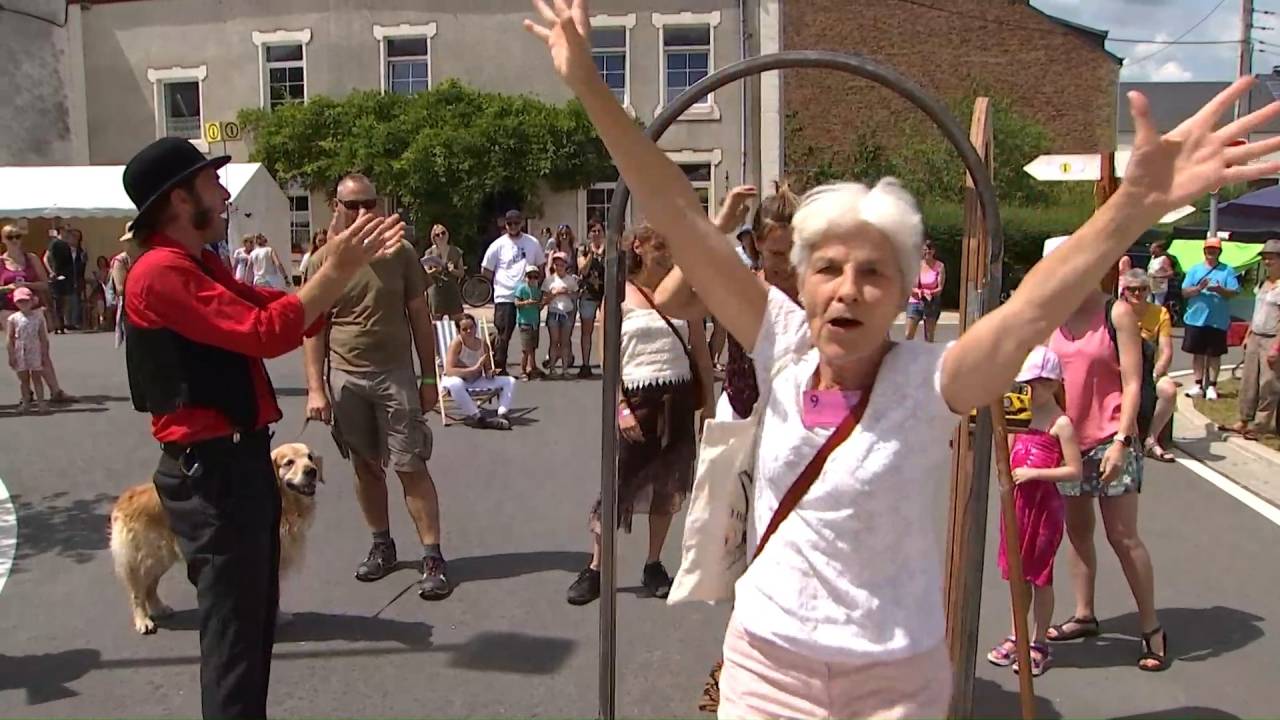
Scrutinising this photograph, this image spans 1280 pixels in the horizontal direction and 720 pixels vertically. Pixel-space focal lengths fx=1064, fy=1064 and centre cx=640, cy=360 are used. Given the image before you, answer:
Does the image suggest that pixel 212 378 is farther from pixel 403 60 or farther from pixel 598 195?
pixel 403 60

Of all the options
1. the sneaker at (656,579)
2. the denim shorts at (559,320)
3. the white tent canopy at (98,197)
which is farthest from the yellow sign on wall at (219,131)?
the sneaker at (656,579)

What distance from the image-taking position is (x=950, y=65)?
29.3 m

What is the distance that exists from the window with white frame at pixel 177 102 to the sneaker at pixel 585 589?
84.2 ft

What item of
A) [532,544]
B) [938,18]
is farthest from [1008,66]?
[532,544]

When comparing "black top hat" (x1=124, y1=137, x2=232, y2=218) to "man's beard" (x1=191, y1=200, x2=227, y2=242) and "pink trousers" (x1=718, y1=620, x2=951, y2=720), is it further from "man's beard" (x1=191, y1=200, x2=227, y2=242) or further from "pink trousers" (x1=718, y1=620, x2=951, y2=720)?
"pink trousers" (x1=718, y1=620, x2=951, y2=720)

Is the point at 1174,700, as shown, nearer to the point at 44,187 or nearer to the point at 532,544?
the point at 532,544

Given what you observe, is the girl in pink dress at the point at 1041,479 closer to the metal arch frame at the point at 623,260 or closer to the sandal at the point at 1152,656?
the sandal at the point at 1152,656

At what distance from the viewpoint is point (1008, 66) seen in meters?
29.6

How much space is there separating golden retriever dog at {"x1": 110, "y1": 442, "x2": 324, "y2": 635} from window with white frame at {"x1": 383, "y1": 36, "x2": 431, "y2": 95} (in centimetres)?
2316

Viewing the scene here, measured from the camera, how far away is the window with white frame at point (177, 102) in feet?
90.3

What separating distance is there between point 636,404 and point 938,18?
27094mm

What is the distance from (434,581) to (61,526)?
2809 millimetres

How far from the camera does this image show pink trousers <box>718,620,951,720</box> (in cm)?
210

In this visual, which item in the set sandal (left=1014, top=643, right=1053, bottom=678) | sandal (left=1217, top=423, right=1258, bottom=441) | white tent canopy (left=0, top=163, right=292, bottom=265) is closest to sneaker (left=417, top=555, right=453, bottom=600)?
sandal (left=1014, top=643, right=1053, bottom=678)
